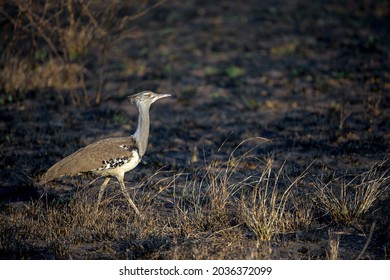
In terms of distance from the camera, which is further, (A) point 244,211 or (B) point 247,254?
(A) point 244,211

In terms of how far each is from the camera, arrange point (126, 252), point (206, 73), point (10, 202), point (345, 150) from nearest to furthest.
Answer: point (126, 252) < point (10, 202) < point (345, 150) < point (206, 73)

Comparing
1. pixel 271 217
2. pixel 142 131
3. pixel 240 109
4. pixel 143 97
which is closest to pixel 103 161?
pixel 142 131

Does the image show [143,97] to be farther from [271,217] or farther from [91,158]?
[271,217]

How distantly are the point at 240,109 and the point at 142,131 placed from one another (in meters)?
4.86

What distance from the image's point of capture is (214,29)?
17.7 m

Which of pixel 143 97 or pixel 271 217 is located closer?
pixel 271 217

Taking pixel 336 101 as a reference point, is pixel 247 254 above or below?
above

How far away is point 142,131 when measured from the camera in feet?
21.4

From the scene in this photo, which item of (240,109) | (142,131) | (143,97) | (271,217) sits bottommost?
(240,109)

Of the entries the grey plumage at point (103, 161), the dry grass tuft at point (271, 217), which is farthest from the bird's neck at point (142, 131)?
the dry grass tuft at point (271, 217)

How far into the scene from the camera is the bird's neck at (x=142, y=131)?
6.43 meters

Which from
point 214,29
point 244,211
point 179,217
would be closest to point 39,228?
point 179,217

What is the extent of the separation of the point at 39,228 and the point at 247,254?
2091mm
